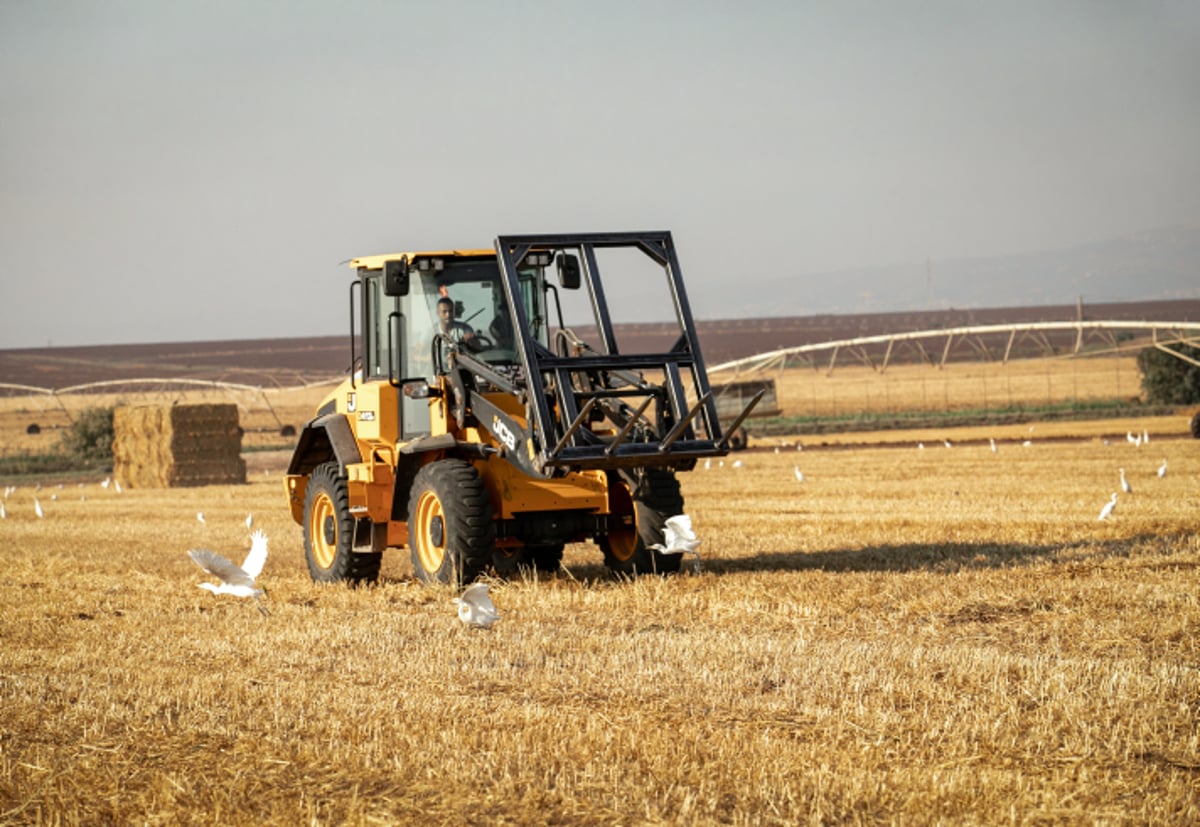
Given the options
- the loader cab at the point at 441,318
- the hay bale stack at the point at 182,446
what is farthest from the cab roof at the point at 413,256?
the hay bale stack at the point at 182,446

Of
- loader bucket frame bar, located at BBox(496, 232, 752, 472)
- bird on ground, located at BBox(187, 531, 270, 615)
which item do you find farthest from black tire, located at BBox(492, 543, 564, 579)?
bird on ground, located at BBox(187, 531, 270, 615)

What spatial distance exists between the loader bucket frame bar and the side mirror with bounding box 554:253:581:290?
9 cm

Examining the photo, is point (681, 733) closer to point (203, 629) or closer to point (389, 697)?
point (389, 697)

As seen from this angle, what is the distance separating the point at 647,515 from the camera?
39.3 ft

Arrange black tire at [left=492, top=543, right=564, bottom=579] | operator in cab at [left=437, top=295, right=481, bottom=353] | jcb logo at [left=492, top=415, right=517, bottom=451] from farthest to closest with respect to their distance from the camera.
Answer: black tire at [left=492, top=543, right=564, bottom=579], operator in cab at [left=437, top=295, right=481, bottom=353], jcb logo at [left=492, top=415, right=517, bottom=451]

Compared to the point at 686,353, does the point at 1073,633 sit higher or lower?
lower

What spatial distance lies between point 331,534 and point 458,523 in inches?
96.2

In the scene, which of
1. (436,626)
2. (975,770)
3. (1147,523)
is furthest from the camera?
(1147,523)

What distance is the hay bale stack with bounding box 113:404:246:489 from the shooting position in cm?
3106

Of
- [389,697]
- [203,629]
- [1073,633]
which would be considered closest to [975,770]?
[389,697]

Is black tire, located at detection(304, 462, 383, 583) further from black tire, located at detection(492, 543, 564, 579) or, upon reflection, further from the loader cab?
black tire, located at detection(492, 543, 564, 579)

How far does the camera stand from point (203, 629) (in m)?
9.79

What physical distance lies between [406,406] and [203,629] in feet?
10.6

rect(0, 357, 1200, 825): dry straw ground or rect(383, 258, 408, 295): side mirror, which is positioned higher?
rect(383, 258, 408, 295): side mirror
